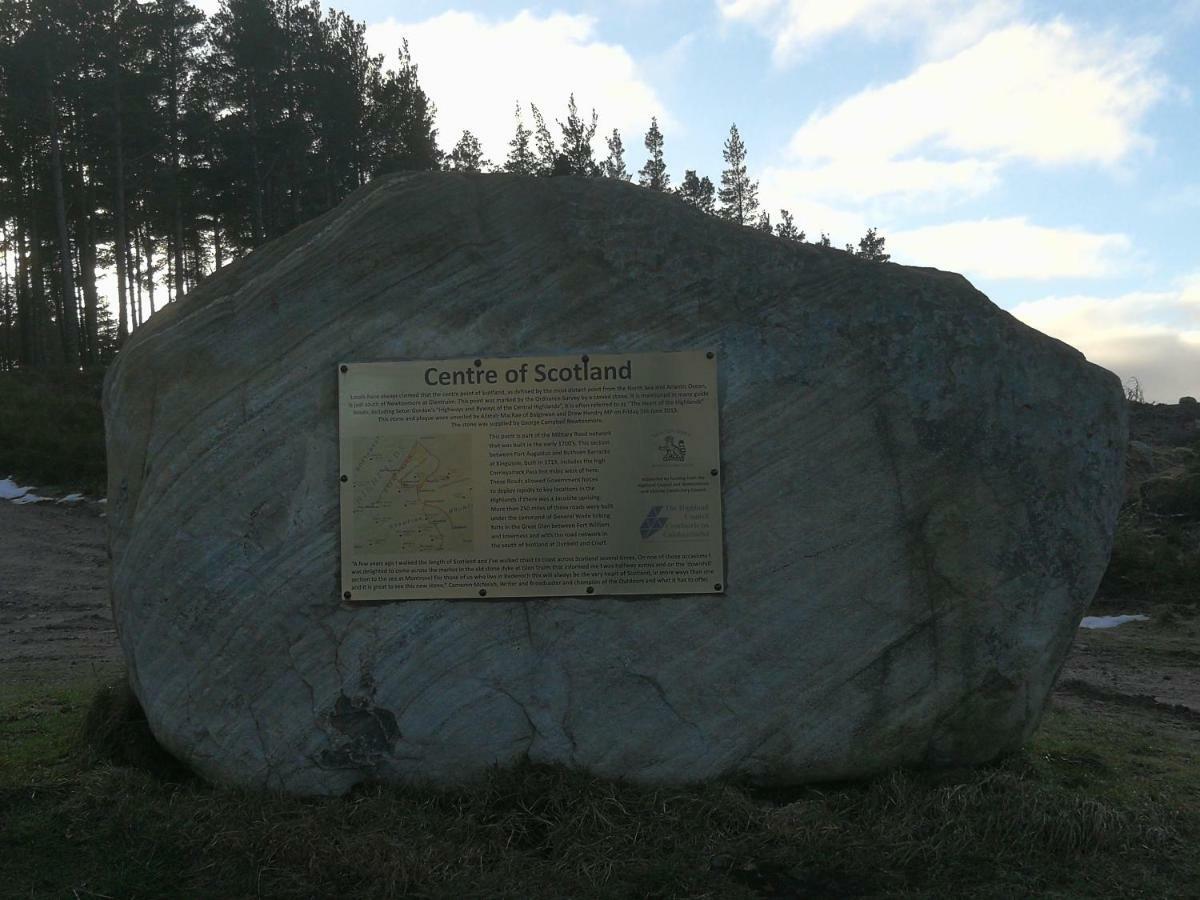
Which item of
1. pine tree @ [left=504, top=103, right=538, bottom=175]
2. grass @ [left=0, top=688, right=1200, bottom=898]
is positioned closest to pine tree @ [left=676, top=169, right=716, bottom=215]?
pine tree @ [left=504, top=103, right=538, bottom=175]

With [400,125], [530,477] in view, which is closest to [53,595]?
[530,477]

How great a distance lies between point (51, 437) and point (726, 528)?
53.1ft

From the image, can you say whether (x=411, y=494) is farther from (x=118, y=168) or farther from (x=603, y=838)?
(x=118, y=168)

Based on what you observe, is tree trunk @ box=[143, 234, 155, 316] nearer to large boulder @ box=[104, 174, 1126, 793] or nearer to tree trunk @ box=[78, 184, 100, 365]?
tree trunk @ box=[78, 184, 100, 365]

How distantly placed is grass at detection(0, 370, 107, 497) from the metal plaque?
1274 centimetres

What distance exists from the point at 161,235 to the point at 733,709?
1307 inches

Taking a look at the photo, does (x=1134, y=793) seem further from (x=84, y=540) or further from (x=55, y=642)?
(x=84, y=540)

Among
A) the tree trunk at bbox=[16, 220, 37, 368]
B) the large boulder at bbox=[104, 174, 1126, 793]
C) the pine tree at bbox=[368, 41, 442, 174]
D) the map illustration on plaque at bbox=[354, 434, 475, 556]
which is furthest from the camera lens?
the tree trunk at bbox=[16, 220, 37, 368]

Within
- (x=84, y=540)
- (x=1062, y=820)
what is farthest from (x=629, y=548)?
(x=84, y=540)

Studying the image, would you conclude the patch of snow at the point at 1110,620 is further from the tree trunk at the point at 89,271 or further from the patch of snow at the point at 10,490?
the tree trunk at the point at 89,271

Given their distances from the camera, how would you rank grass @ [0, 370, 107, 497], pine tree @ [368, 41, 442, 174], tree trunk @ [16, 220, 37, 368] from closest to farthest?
grass @ [0, 370, 107, 497], pine tree @ [368, 41, 442, 174], tree trunk @ [16, 220, 37, 368]

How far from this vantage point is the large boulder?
4.64 meters

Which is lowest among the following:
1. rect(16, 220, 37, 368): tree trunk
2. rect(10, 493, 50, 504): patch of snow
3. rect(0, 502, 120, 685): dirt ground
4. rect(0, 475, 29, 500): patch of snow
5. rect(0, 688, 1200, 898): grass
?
rect(0, 688, 1200, 898): grass

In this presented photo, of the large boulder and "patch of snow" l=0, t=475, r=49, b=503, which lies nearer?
the large boulder
